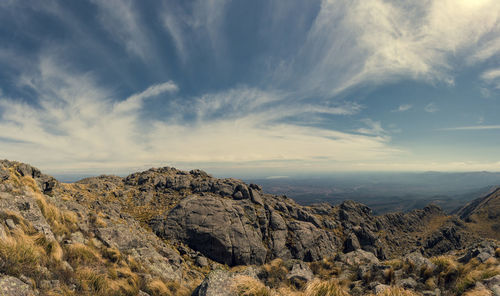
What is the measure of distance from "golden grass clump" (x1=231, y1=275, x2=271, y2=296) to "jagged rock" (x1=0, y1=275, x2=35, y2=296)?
26.1 feet

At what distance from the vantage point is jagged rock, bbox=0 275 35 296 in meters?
6.53

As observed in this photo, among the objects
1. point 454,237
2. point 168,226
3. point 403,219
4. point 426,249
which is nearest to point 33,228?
point 168,226

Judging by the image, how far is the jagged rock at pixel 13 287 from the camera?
6527 mm

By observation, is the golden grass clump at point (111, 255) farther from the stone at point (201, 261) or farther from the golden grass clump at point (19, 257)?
the stone at point (201, 261)

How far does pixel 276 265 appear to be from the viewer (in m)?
17.2

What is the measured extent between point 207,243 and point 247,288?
3415 centimetres

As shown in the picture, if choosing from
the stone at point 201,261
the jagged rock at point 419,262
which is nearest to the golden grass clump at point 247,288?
the jagged rock at point 419,262

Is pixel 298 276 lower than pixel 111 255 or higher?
lower

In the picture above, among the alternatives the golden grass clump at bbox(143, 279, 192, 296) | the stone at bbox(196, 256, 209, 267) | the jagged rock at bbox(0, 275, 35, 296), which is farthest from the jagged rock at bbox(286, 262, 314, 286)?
the stone at bbox(196, 256, 209, 267)

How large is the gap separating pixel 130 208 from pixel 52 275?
4399 centimetres

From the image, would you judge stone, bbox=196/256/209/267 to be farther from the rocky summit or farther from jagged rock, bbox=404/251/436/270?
jagged rock, bbox=404/251/436/270

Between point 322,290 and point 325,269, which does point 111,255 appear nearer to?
point 322,290

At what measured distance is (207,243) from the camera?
4075 centimetres

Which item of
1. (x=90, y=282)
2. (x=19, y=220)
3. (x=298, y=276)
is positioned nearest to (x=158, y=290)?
(x=90, y=282)
